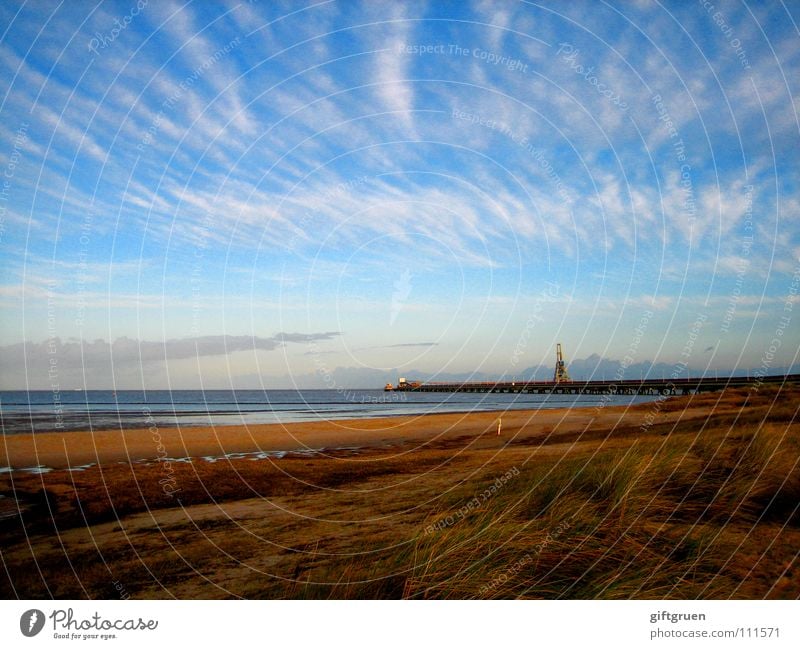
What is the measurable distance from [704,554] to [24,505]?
11035 millimetres

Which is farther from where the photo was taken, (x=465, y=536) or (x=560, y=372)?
(x=560, y=372)

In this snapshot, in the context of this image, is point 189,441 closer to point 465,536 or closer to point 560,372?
point 465,536

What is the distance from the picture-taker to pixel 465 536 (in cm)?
513

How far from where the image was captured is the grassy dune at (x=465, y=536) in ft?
15.3

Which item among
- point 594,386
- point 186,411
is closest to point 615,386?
point 594,386

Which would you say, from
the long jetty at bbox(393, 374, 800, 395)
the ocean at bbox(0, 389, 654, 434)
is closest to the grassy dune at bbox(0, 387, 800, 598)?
the ocean at bbox(0, 389, 654, 434)

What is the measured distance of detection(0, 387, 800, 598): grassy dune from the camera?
466 centimetres

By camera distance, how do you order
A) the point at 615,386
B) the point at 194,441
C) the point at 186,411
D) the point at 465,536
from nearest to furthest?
the point at 465,536, the point at 194,441, the point at 186,411, the point at 615,386

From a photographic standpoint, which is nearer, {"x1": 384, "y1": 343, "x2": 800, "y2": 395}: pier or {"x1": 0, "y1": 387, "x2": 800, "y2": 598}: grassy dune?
{"x1": 0, "y1": 387, "x2": 800, "y2": 598}: grassy dune

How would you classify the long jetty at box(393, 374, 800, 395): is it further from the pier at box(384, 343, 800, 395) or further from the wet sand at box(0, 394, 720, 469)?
the wet sand at box(0, 394, 720, 469)
